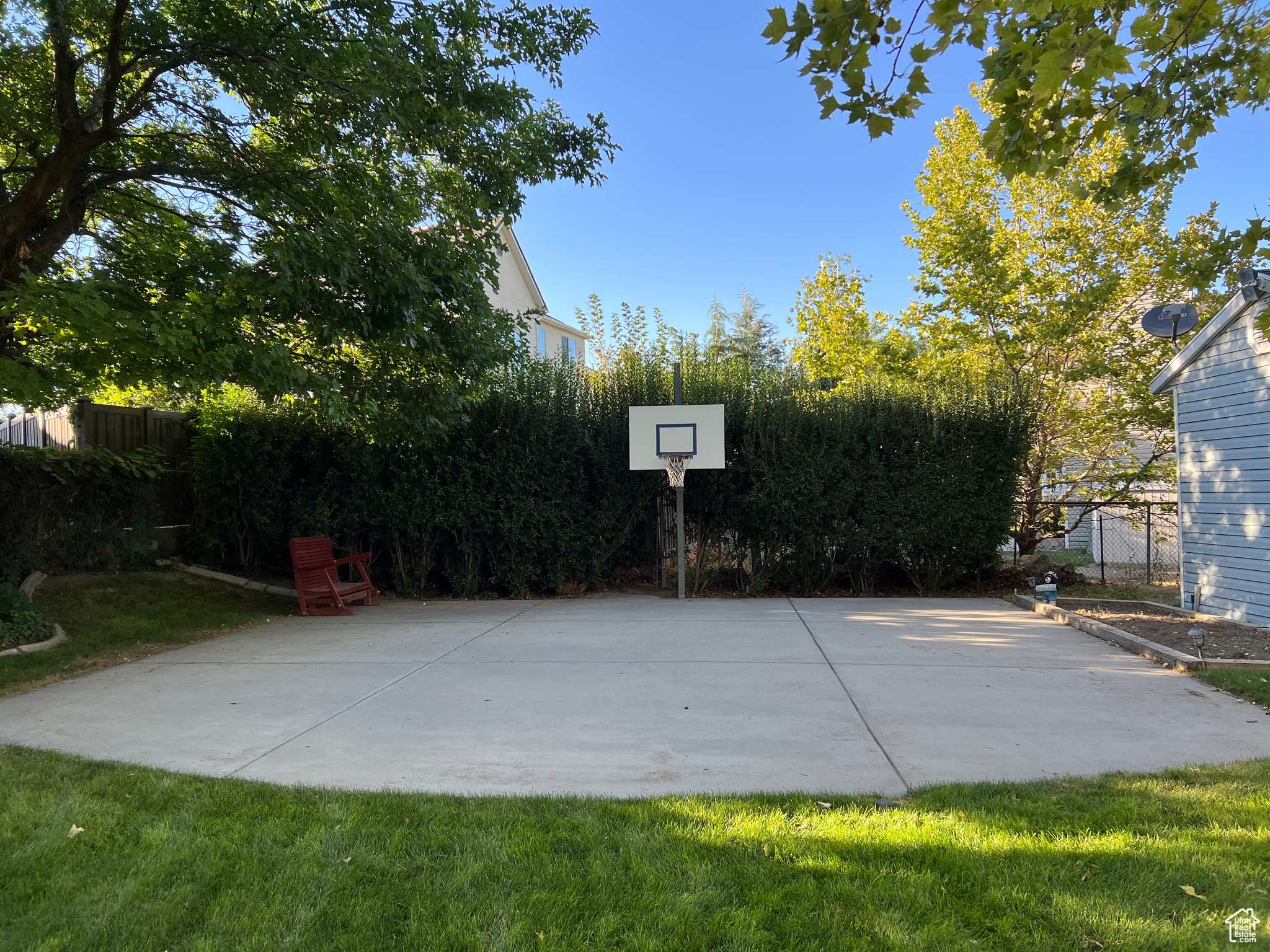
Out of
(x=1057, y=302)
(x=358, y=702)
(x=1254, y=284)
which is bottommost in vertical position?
(x=358, y=702)

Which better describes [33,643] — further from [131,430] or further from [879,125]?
[879,125]

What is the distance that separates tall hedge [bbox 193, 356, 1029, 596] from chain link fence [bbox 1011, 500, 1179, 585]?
2.73m

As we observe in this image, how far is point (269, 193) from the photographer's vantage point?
7.59 meters

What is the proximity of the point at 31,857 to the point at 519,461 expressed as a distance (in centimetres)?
815

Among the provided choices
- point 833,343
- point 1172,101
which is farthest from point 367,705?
point 833,343

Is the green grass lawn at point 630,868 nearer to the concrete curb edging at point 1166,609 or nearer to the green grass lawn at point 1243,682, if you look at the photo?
the green grass lawn at point 1243,682

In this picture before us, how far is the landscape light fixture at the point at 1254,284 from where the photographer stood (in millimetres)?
7098

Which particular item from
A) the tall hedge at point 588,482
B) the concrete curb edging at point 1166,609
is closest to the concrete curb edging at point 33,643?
the tall hedge at point 588,482

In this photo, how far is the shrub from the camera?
685 centimetres

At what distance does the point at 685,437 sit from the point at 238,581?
22.8 ft

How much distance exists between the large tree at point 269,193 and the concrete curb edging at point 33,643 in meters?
2.38

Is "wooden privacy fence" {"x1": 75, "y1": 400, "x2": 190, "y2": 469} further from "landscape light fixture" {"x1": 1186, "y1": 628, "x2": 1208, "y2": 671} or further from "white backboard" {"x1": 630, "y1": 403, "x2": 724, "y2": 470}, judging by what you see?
"landscape light fixture" {"x1": 1186, "y1": 628, "x2": 1208, "y2": 671}

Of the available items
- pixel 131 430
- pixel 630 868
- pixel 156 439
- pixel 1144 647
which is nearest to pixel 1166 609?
pixel 1144 647

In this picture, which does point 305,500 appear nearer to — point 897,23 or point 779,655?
point 779,655
